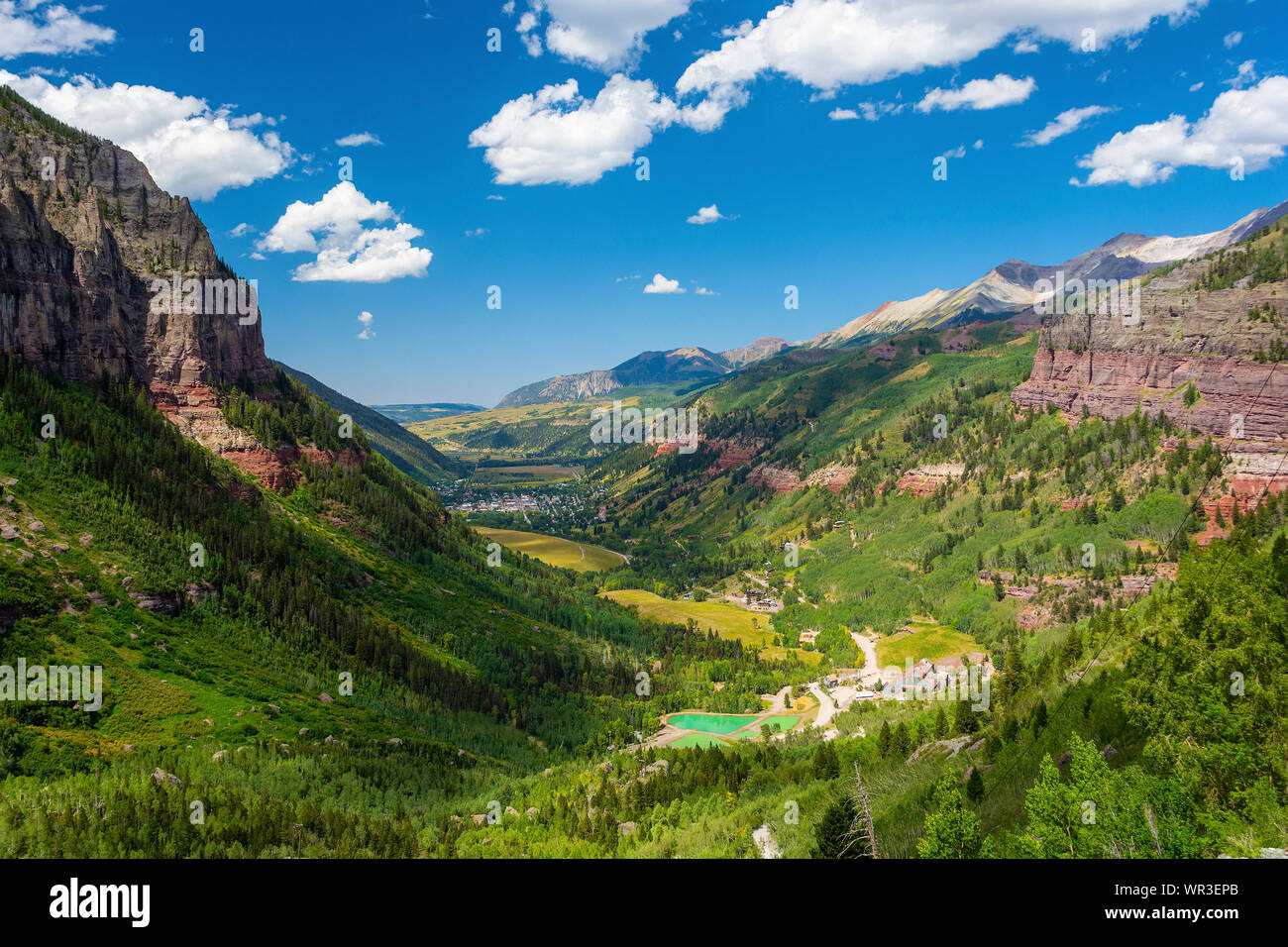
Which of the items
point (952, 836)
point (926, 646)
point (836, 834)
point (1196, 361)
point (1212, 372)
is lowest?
point (926, 646)

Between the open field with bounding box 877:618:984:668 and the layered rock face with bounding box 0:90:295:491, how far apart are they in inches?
5345

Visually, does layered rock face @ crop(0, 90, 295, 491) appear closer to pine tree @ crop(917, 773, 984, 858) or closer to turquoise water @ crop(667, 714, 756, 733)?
turquoise water @ crop(667, 714, 756, 733)

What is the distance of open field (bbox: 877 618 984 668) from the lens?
486ft

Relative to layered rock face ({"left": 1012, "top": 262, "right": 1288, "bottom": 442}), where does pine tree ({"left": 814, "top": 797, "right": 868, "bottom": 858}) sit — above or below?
below

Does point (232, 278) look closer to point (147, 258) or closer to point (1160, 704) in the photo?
point (147, 258)

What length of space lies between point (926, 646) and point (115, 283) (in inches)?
6870

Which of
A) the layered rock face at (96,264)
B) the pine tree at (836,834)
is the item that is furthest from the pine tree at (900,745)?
the layered rock face at (96,264)

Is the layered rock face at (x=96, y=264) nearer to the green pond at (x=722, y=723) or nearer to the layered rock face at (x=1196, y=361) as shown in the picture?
the green pond at (x=722, y=723)

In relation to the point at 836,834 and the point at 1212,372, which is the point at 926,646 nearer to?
the point at 1212,372

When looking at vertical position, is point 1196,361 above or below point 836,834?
above

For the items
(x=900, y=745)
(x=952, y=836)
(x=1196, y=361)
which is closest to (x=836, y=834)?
(x=952, y=836)

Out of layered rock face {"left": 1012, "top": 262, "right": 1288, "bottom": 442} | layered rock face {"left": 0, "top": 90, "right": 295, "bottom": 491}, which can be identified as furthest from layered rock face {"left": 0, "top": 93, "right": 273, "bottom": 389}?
layered rock face {"left": 1012, "top": 262, "right": 1288, "bottom": 442}

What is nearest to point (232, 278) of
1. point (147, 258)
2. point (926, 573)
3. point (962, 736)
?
point (147, 258)

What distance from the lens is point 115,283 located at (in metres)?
120
